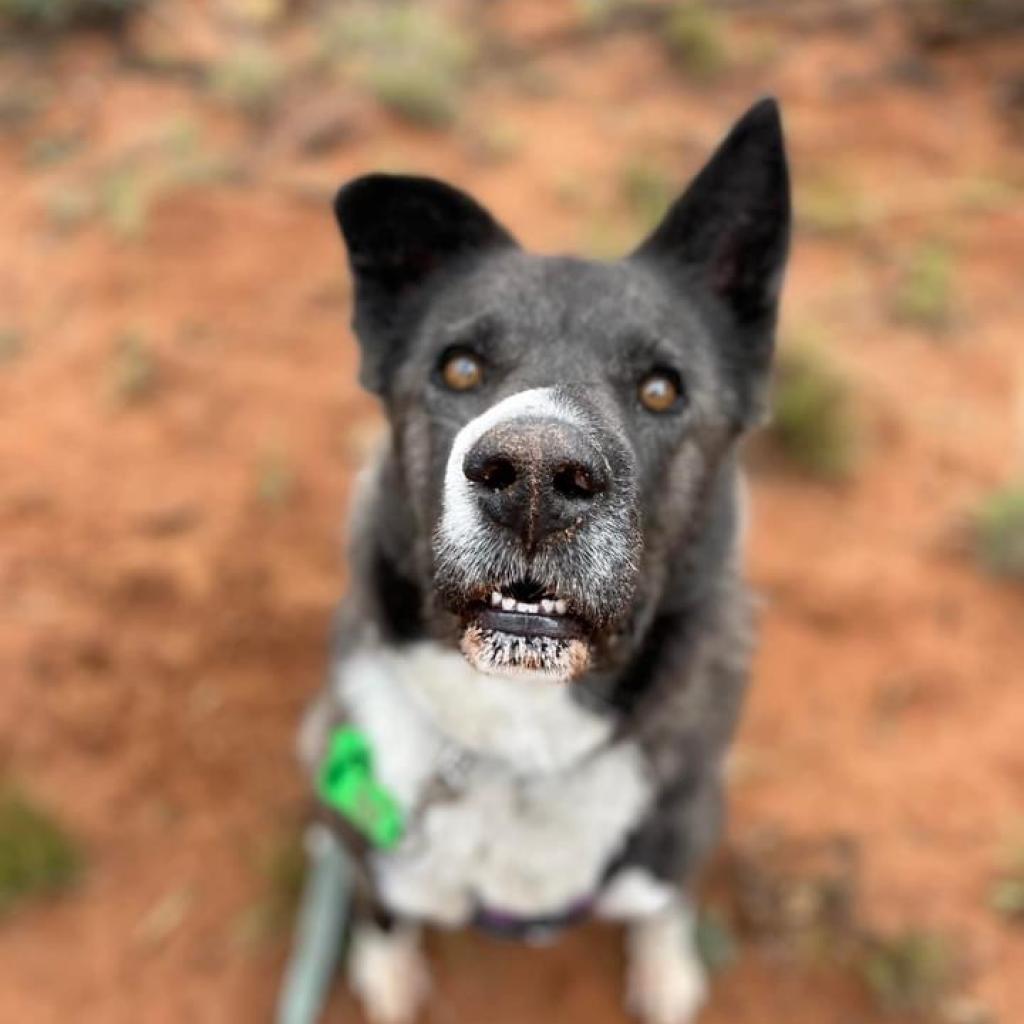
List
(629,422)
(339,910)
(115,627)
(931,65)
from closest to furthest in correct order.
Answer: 1. (629,422)
2. (339,910)
3. (115,627)
4. (931,65)

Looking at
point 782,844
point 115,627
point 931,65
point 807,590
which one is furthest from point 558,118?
point 782,844

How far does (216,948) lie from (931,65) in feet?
23.9

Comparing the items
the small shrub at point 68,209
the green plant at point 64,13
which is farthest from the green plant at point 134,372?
the green plant at point 64,13

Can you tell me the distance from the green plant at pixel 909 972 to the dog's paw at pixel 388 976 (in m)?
1.30

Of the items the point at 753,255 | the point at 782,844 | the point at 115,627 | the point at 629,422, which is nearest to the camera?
the point at 629,422

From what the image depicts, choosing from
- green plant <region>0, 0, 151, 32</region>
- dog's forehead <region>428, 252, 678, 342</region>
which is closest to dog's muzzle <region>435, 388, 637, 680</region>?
dog's forehead <region>428, 252, 678, 342</region>

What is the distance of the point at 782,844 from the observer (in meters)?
3.06

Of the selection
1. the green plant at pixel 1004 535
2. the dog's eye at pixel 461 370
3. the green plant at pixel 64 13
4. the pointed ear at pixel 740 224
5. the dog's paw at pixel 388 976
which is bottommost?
the dog's paw at pixel 388 976

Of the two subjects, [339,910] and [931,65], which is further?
[931,65]

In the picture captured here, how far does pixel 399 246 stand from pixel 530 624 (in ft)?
3.37

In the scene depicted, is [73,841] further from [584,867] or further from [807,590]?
[807,590]

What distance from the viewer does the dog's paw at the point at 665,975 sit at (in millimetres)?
2727

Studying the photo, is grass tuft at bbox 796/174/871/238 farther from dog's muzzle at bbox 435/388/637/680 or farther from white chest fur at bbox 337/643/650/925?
dog's muzzle at bbox 435/388/637/680

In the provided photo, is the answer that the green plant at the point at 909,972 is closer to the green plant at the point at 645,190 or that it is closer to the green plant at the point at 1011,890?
the green plant at the point at 1011,890
